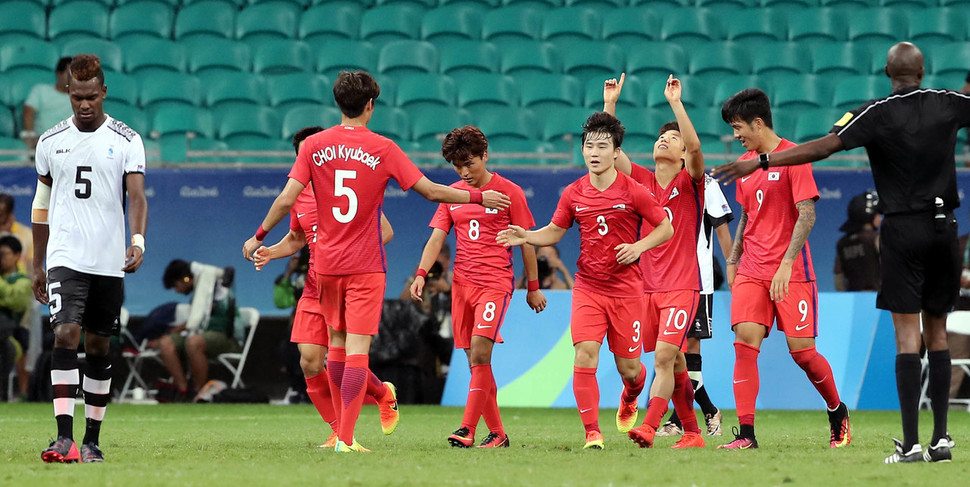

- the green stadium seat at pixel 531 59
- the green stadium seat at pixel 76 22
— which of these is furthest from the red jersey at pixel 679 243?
the green stadium seat at pixel 76 22

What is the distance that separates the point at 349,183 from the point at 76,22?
41.1 ft

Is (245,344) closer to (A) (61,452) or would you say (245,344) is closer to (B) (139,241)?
(B) (139,241)

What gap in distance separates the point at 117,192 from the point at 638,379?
3641mm

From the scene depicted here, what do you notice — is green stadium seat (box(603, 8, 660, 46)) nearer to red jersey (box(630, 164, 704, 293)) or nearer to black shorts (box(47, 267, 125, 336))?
red jersey (box(630, 164, 704, 293))

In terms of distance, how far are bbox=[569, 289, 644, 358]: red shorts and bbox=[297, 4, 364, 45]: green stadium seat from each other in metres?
11.4

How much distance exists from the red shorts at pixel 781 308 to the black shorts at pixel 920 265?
129 cm

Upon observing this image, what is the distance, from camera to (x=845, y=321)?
13.5m

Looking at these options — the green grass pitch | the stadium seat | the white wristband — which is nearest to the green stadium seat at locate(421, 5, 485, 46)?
the stadium seat

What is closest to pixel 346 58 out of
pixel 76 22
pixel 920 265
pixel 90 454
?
pixel 76 22

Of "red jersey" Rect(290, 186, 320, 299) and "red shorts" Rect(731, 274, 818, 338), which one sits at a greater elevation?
"red jersey" Rect(290, 186, 320, 299)

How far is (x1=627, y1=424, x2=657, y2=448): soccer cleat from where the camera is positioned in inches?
303

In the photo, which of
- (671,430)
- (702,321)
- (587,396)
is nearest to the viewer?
(587,396)

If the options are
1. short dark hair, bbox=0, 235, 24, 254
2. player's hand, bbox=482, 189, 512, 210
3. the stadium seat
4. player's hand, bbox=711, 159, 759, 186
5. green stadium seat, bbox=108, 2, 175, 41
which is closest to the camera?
player's hand, bbox=711, 159, 759, 186

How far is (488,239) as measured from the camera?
336 inches
